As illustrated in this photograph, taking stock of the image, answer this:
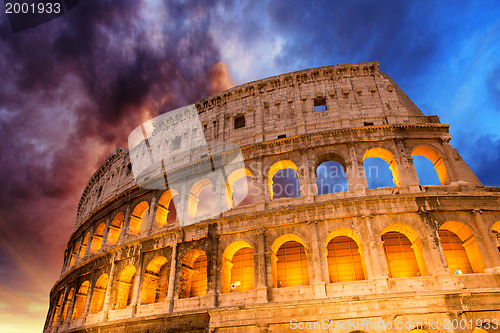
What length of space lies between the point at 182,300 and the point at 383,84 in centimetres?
1595

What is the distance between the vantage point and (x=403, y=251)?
1430 cm

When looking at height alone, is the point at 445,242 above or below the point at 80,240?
below

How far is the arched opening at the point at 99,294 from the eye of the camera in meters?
18.3

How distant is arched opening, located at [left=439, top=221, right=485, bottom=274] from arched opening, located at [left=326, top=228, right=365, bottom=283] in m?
3.78

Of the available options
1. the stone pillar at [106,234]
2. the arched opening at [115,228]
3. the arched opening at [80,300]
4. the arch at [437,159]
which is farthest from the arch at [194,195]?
the arch at [437,159]

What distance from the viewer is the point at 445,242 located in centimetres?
1449

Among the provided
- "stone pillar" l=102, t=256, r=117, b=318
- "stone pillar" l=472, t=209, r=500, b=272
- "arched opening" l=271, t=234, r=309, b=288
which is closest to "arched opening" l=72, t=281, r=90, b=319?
"stone pillar" l=102, t=256, r=117, b=318

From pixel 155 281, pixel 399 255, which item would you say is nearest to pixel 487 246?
pixel 399 255

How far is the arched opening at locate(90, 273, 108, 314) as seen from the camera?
60.1 feet

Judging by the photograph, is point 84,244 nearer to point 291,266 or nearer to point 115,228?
point 115,228

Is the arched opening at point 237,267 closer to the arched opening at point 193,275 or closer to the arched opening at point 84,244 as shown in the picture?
the arched opening at point 193,275

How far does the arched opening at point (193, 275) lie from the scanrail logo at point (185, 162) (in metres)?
1.75

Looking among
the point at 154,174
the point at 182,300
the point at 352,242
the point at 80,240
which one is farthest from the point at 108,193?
the point at 352,242

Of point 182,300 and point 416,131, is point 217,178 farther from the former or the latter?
point 416,131
